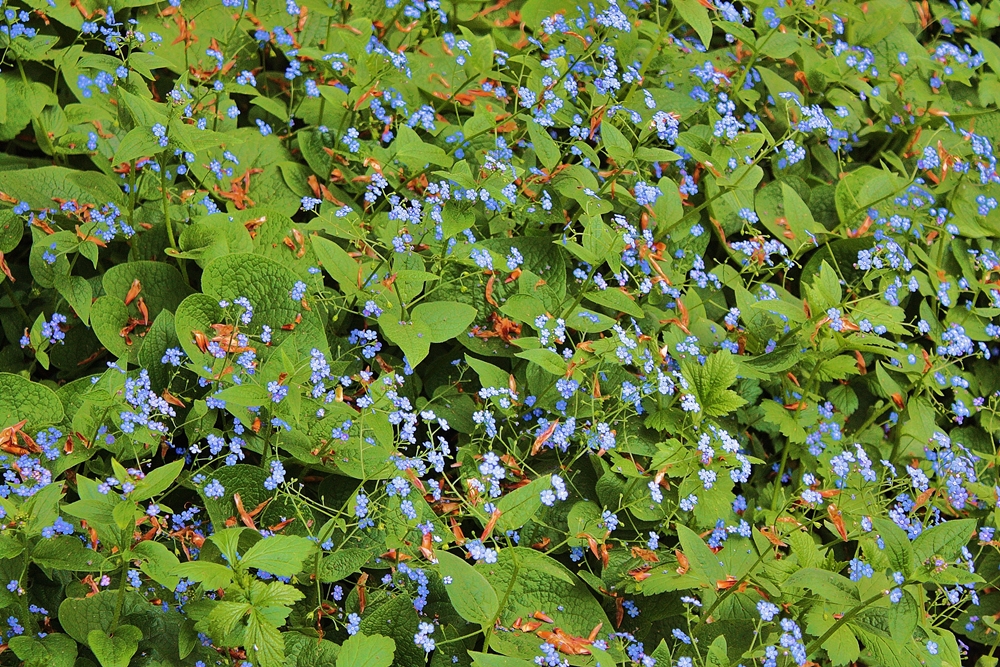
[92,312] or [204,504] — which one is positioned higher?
[92,312]

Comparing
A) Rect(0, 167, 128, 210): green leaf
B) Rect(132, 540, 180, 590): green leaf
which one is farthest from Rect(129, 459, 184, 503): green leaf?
Rect(0, 167, 128, 210): green leaf

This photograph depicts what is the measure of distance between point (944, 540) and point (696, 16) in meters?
1.78

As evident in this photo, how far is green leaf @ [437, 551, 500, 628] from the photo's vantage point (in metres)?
2.11

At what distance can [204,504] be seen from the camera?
234 cm

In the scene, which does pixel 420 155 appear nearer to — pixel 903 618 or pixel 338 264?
pixel 338 264

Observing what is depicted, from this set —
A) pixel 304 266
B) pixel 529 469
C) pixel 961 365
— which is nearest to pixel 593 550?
pixel 529 469

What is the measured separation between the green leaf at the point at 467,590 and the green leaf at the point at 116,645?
0.68 m

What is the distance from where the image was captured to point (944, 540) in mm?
2232

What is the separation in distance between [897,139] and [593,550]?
2389 millimetres

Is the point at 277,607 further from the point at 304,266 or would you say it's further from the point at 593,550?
the point at 304,266

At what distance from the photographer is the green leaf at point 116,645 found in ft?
6.50

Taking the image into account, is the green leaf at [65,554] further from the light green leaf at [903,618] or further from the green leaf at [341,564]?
the light green leaf at [903,618]

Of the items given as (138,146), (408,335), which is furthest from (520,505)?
(138,146)

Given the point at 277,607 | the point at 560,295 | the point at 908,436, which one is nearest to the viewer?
the point at 277,607
